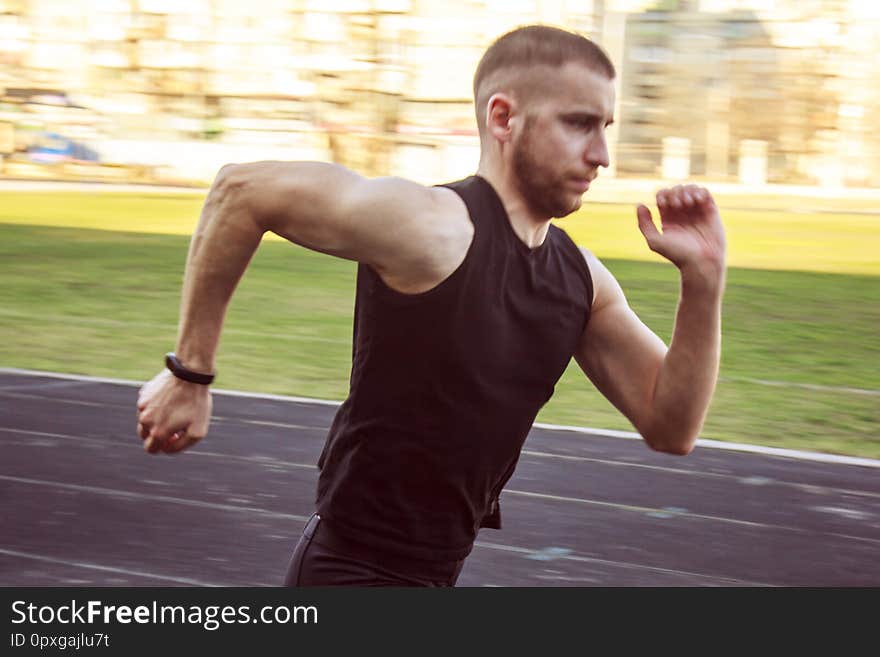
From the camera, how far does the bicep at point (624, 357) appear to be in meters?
2.33

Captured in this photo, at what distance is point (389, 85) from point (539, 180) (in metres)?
29.6

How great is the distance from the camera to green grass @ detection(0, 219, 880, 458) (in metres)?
7.73

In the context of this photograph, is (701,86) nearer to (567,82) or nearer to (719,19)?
(719,19)

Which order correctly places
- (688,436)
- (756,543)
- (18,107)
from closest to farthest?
(688,436) < (756,543) < (18,107)

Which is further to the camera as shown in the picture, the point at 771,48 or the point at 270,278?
the point at 771,48

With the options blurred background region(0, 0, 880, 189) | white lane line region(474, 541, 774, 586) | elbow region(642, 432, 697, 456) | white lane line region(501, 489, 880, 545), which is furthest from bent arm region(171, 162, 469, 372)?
blurred background region(0, 0, 880, 189)

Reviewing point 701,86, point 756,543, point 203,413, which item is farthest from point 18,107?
point 203,413

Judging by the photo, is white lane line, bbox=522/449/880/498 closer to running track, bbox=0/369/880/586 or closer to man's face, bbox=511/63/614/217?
running track, bbox=0/369/880/586

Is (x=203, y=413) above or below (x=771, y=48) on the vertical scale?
above

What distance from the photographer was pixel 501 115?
2.08 metres

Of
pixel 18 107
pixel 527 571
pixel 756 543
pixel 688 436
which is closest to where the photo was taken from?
pixel 688 436

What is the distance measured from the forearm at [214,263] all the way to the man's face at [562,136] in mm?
416

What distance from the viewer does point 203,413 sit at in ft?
6.91
